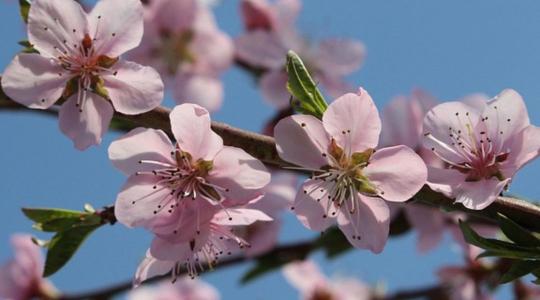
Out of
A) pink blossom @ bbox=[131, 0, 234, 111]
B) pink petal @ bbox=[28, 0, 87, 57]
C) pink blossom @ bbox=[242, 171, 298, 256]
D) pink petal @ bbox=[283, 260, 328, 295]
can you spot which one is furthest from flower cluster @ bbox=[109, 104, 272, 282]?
pink petal @ bbox=[283, 260, 328, 295]

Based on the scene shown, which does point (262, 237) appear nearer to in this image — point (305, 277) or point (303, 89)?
point (305, 277)

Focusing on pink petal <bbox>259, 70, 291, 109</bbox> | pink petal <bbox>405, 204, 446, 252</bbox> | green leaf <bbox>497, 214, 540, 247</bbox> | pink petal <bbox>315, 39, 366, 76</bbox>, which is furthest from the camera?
pink petal <bbox>315, 39, 366, 76</bbox>

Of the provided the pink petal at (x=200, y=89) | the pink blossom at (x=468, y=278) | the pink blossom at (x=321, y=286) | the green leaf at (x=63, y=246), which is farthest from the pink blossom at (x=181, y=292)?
the green leaf at (x=63, y=246)

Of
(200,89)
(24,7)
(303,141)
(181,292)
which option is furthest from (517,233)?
(181,292)

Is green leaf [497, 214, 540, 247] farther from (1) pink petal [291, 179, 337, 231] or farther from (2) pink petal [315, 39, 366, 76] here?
(2) pink petal [315, 39, 366, 76]

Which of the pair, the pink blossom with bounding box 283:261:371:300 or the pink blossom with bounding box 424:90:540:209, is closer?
the pink blossom with bounding box 424:90:540:209

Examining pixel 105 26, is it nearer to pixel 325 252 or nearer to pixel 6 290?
pixel 325 252
